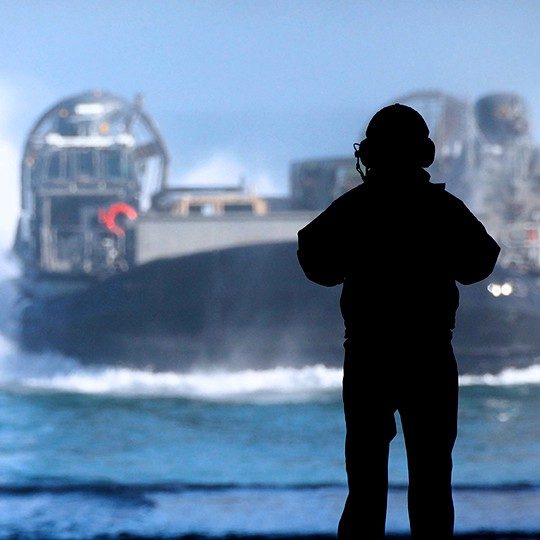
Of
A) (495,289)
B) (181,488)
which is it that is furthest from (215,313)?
(181,488)

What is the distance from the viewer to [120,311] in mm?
19953

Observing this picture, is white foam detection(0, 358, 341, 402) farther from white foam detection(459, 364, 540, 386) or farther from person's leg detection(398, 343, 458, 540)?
person's leg detection(398, 343, 458, 540)

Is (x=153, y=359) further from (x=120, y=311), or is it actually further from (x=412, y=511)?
(x=412, y=511)

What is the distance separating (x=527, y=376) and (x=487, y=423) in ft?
3.99

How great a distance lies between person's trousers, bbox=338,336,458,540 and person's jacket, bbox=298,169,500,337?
61 mm

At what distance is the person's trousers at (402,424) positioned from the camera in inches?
82.6

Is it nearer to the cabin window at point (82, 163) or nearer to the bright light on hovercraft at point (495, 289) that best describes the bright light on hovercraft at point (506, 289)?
the bright light on hovercraft at point (495, 289)

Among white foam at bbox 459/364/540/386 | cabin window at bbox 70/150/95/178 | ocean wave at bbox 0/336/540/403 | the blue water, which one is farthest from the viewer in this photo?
cabin window at bbox 70/150/95/178

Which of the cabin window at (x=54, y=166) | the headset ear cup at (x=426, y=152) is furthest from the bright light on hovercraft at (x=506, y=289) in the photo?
the headset ear cup at (x=426, y=152)

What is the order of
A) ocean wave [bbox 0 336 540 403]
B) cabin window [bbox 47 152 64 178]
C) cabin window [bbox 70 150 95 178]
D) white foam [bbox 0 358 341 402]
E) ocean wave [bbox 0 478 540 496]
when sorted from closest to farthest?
ocean wave [bbox 0 478 540 496]
ocean wave [bbox 0 336 540 403]
white foam [bbox 0 358 341 402]
cabin window [bbox 70 150 95 178]
cabin window [bbox 47 152 64 178]

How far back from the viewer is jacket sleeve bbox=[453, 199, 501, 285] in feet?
6.90

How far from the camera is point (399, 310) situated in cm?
211

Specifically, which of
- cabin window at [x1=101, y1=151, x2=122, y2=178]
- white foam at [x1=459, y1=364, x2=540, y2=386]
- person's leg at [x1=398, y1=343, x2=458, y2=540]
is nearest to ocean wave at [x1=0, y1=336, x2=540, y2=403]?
white foam at [x1=459, y1=364, x2=540, y2=386]

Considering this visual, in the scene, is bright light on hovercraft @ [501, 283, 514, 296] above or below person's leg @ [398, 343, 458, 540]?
below
